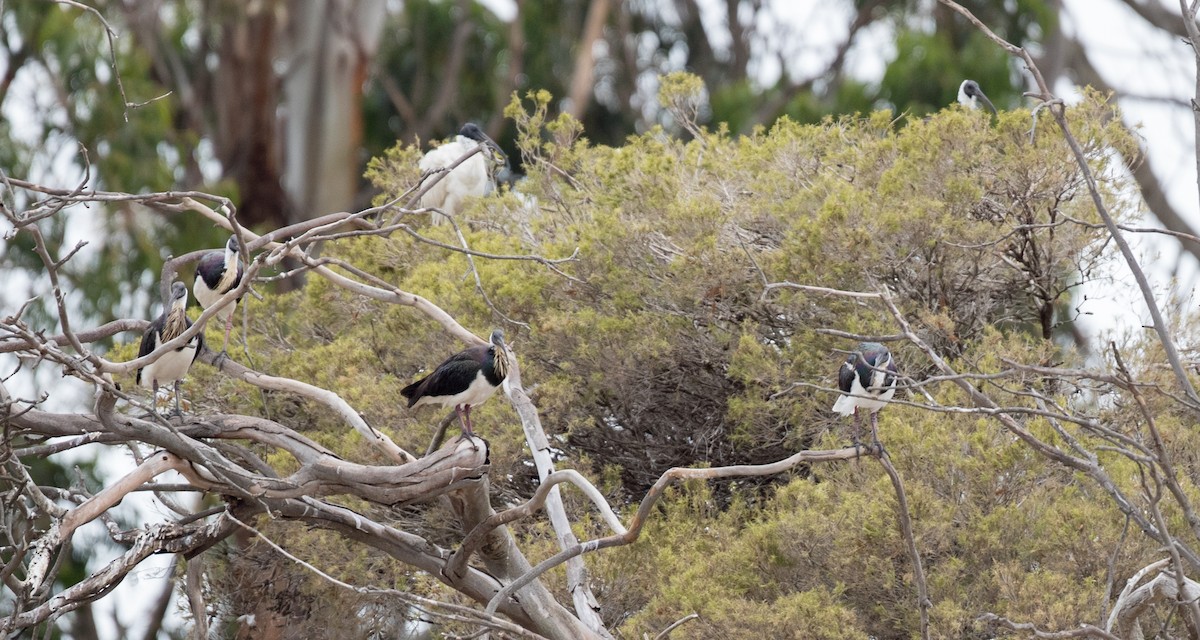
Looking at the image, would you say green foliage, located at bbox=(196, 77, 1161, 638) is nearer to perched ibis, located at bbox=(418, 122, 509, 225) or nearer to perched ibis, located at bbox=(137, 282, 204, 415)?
perched ibis, located at bbox=(418, 122, 509, 225)

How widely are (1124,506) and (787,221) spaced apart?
3349mm

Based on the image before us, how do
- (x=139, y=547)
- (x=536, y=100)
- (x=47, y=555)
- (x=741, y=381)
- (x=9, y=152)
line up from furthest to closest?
(x=9, y=152) → (x=536, y=100) → (x=741, y=381) → (x=139, y=547) → (x=47, y=555)

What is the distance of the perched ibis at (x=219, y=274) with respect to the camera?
17.3 feet

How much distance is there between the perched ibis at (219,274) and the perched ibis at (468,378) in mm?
767

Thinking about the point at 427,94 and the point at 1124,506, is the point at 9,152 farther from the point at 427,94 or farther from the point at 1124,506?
the point at 1124,506

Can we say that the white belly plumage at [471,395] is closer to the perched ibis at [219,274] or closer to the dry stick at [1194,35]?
the perched ibis at [219,274]

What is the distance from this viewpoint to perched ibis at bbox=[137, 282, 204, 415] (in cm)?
485

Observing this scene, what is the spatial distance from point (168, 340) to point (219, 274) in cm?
73

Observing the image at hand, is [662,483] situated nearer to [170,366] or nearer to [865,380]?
[865,380]

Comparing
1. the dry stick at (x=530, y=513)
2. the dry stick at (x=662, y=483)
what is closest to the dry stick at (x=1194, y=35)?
the dry stick at (x=662, y=483)

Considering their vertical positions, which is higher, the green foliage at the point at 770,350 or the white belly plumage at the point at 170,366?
the white belly plumage at the point at 170,366

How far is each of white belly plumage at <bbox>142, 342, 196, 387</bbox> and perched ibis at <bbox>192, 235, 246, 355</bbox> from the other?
0.65ft

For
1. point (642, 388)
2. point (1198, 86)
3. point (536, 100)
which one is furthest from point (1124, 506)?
point (536, 100)

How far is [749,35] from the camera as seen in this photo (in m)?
17.1
